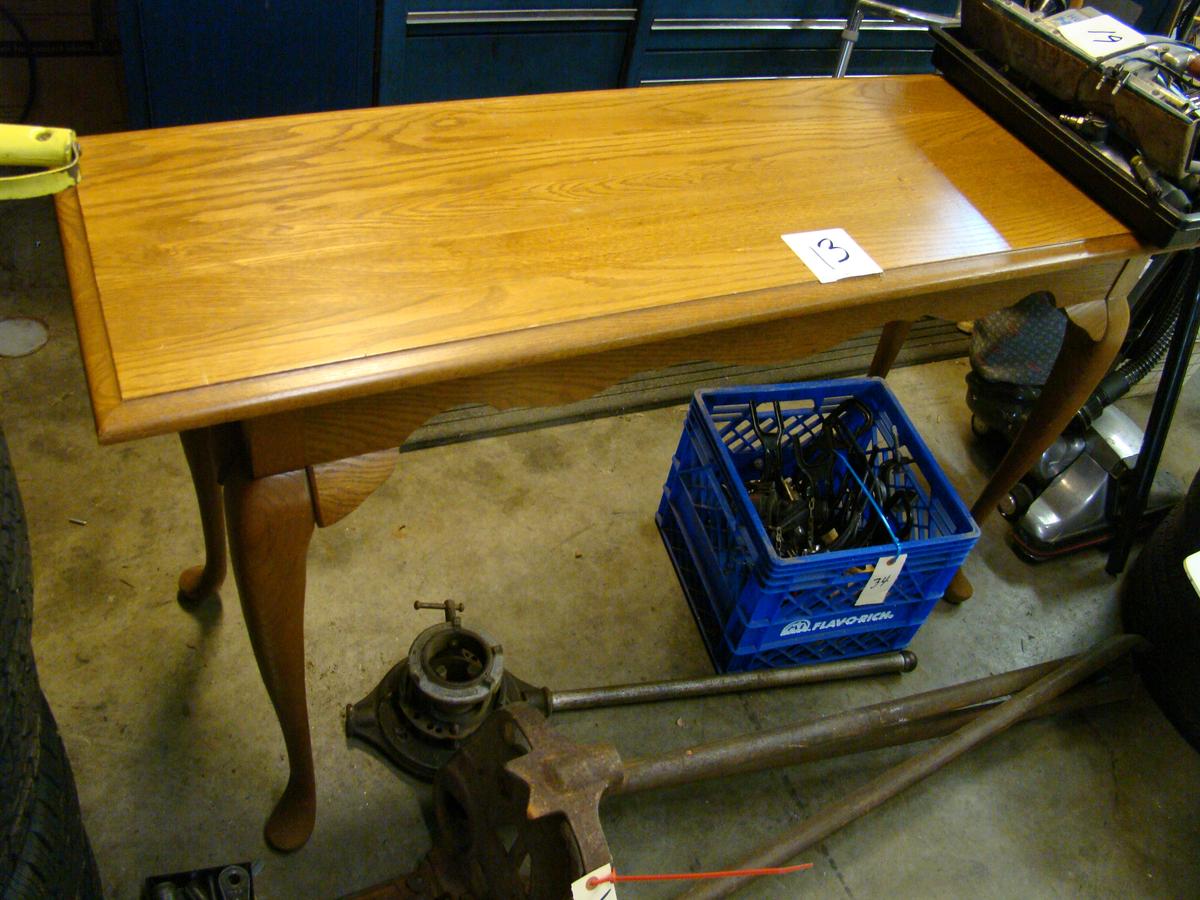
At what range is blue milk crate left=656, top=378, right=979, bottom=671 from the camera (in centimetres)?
156

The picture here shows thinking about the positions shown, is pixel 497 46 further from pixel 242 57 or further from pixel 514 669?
pixel 514 669

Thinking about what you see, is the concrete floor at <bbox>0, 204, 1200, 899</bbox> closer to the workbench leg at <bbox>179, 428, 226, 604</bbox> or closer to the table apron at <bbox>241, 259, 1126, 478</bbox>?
the workbench leg at <bbox>179, 428, 226, 604</bbox>

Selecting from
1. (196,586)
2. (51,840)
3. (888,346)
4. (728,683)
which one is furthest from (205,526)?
(888,346)

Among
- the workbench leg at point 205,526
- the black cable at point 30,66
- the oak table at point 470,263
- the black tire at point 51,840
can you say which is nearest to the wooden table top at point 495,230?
the oak table at point 470,263

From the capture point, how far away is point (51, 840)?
0.96m

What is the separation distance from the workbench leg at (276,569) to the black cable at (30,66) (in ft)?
7.05

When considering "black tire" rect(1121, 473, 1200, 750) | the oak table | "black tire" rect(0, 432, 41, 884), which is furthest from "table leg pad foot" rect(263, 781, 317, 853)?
"black tire" rect(1121, 473, 1200, 750)

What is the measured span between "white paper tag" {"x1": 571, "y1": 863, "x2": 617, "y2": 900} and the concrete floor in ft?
2.08

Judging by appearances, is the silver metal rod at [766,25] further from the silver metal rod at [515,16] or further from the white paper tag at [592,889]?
the white paper tag at [592,889]

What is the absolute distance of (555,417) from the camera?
2135 mm

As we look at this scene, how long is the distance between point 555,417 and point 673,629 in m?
0.58

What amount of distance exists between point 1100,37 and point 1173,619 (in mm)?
1035

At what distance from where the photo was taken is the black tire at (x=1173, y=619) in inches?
68.7

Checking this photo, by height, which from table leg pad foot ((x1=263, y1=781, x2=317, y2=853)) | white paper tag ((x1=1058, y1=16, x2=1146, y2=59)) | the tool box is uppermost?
white paper tag ((x1=1058, y1=16, x2=1146, y2=59))
